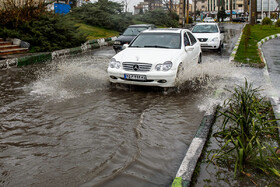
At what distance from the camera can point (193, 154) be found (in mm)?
3857

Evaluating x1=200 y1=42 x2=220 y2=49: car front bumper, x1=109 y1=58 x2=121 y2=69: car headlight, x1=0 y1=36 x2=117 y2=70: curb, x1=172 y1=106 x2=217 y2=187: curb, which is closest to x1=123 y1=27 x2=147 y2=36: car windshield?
x1=0 y1=36 x2=117 y2=70: curb

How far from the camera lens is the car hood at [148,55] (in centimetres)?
734

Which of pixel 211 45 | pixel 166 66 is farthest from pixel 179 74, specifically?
pixel 211 45

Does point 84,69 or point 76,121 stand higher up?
point 84,69

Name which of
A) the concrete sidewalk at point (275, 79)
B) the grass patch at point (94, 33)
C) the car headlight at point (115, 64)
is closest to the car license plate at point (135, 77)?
the car headlight at point (115, 64)

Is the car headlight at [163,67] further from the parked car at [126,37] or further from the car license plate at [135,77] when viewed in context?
the parked car at [126,37]

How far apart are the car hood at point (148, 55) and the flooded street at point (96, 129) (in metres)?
0.77

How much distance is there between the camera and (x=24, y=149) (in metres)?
4.23

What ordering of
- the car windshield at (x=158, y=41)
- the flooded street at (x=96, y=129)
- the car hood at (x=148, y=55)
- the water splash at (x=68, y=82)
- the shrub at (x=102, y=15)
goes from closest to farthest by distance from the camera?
the flooded street at (x=96, y=129), the car hood at (x=148, y=55), the water splash at (x=68, y=82), the car windshield at (x=158, y=41), the shrub at (x=102, y=15)

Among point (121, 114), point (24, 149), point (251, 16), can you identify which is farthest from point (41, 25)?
point (251, 16)

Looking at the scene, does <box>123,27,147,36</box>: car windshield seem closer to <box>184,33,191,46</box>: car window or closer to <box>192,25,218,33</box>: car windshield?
<box>192,25,218,33</box>: car windshield

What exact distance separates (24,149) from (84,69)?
6.68 m

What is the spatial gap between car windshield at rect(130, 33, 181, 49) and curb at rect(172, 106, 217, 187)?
350cm

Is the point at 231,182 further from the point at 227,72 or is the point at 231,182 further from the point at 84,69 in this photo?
the point at 84,69
